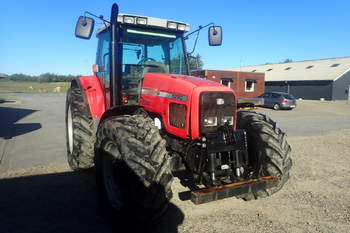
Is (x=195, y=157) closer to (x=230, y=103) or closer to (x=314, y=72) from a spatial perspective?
(x=230, y=103)

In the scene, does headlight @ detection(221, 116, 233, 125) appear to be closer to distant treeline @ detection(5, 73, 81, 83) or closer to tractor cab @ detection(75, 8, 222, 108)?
tractor cab @ detection(75, 8, 222, 108)

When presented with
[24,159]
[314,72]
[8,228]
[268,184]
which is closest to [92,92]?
[8,228]

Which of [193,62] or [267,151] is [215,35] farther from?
[267,151]

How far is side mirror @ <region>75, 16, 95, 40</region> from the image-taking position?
394cm

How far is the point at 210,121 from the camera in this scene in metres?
3.29

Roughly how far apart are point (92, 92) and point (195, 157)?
7.76ft

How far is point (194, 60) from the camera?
4645 millimetres

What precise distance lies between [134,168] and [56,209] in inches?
62.6

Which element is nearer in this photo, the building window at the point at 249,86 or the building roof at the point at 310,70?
the building window at the point at 249,86

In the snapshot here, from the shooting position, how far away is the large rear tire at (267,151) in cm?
358

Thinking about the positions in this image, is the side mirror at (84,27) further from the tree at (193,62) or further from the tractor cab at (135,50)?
the tree at (193,62)

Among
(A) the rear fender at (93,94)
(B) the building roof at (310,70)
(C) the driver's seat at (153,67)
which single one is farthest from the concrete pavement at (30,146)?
(B) the building roof at (310,70)

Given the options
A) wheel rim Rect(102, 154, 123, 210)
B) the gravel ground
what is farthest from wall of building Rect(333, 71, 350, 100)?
wheel rim Rect(102, 154, 123, 210)

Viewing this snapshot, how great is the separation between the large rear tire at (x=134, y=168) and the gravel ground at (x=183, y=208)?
24 cm
